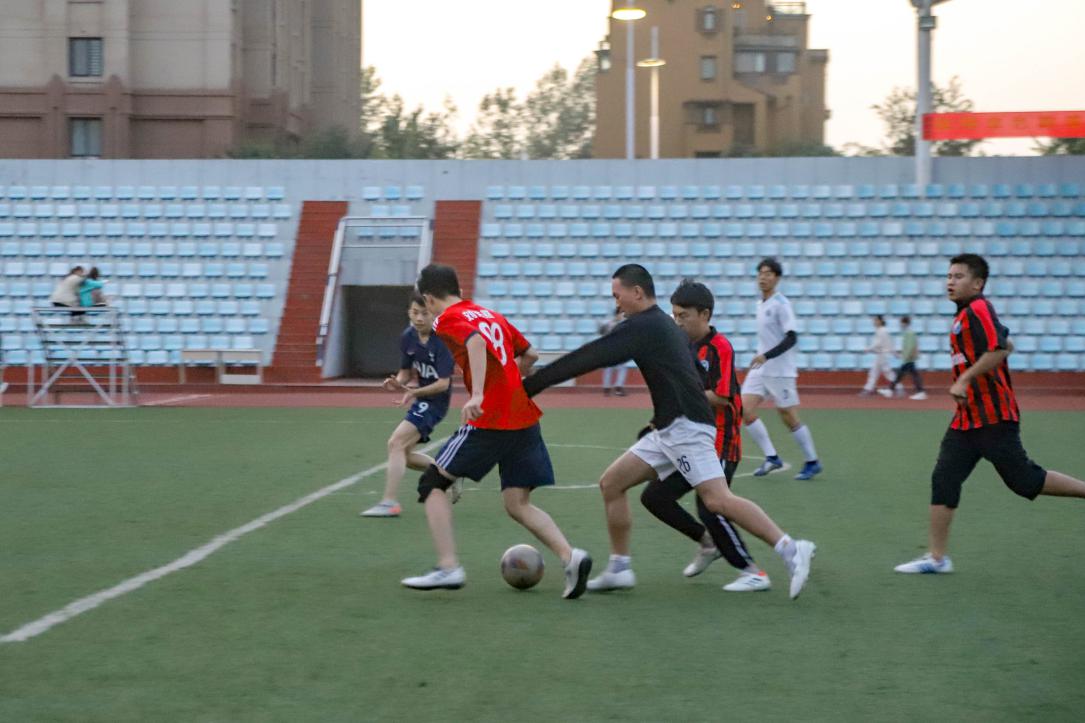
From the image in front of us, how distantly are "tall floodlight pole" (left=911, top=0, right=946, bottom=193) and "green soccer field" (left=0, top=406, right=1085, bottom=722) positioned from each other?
2013cm

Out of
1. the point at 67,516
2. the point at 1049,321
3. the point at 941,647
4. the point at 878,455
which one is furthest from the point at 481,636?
the point at 1049,321

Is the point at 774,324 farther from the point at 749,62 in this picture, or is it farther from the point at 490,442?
the point at 749,62

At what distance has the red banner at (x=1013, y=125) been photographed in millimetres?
31000

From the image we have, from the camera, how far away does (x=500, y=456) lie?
23.3 feet

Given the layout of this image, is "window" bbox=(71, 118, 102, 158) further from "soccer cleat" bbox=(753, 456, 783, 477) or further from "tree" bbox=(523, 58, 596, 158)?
"tree" bbox=(523, 58, 596, 158)

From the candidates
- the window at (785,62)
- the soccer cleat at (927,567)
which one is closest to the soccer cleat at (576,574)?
the soccer cleat at (927,567)

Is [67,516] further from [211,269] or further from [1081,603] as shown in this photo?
[211,269]

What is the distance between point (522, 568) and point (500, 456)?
63cm

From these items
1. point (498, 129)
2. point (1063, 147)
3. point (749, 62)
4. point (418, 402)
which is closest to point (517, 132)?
point (498, 129)

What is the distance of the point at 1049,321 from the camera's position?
3080 centimetres

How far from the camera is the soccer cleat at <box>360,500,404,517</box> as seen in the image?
10352 mm

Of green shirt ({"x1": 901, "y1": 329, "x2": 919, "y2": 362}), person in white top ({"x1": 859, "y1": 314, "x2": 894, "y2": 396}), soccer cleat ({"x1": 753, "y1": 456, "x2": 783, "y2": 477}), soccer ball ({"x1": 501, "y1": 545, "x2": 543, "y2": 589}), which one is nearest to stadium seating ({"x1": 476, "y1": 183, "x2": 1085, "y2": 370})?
person in white top ({"x1": 859, "y1": 314, "x2": 894, "y2": 396})

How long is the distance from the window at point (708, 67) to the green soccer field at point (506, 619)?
62755 millimetres

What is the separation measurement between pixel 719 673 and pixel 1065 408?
2177 cm
